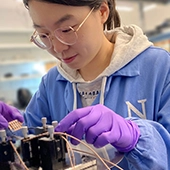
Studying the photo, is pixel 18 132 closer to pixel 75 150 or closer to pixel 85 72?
pixel 75 150

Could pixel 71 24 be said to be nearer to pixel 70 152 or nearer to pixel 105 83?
pixel 105 83

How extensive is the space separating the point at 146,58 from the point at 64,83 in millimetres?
333

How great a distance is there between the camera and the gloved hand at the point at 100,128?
613 millimetres

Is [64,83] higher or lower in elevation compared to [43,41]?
lower

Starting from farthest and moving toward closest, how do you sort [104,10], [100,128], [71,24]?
[104,10] < [71,24] < [100,128]

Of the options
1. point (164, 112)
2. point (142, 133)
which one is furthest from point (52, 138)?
point (164, 112)

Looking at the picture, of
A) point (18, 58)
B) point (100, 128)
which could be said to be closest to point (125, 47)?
point (100, 128)

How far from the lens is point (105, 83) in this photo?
0.89m

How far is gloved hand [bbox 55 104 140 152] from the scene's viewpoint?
0.61 m

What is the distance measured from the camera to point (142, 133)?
2.18ft

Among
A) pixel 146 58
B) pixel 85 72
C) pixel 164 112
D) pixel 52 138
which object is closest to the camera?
pixel 52 138

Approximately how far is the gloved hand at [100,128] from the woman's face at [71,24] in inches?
9.4

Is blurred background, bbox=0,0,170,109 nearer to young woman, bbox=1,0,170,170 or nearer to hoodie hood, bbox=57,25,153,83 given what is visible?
young woman, bbox=1,0,170,170

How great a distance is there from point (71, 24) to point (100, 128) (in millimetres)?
324
